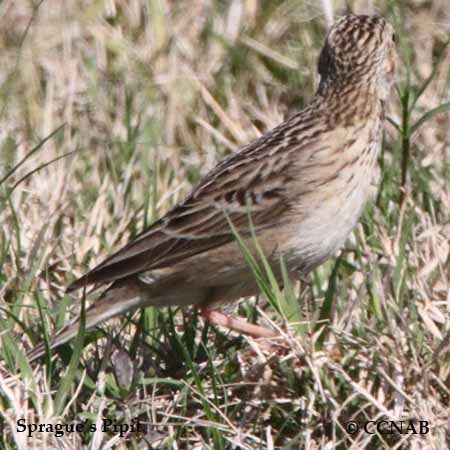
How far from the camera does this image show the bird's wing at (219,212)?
19.4 ft

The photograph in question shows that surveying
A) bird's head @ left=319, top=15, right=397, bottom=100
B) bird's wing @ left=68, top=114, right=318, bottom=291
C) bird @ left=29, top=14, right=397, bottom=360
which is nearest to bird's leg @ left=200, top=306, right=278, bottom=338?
bird @ left=29, top=14, right=397, bottom=360

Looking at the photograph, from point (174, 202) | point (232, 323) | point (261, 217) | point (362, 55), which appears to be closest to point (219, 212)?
point (261, 217)

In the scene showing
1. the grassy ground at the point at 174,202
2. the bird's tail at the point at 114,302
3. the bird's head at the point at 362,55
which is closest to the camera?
the grassy ground at the point at 174,202

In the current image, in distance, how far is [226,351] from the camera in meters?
5.75

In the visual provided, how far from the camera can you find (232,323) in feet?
19.1

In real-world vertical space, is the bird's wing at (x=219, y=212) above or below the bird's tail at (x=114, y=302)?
above

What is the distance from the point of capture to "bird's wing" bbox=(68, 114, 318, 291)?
19.4ft

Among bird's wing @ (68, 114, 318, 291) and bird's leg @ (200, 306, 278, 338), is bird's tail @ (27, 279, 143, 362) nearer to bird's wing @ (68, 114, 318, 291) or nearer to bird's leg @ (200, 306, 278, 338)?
bird's wing @ (68, 114, 318, 291)

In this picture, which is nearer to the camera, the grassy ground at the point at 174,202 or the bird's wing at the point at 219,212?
the grassy ground at the point at 174,202

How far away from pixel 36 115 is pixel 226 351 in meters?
3.04

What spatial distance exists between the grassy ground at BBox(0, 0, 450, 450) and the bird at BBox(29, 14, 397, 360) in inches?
6.1

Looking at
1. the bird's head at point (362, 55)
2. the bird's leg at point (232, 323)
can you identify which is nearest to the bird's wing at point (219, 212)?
the bird's leg at point (232, 323)

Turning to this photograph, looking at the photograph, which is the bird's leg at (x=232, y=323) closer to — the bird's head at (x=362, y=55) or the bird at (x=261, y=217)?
the bird at (x=261, y=217)

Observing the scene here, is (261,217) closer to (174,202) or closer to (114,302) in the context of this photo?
(114,302)
